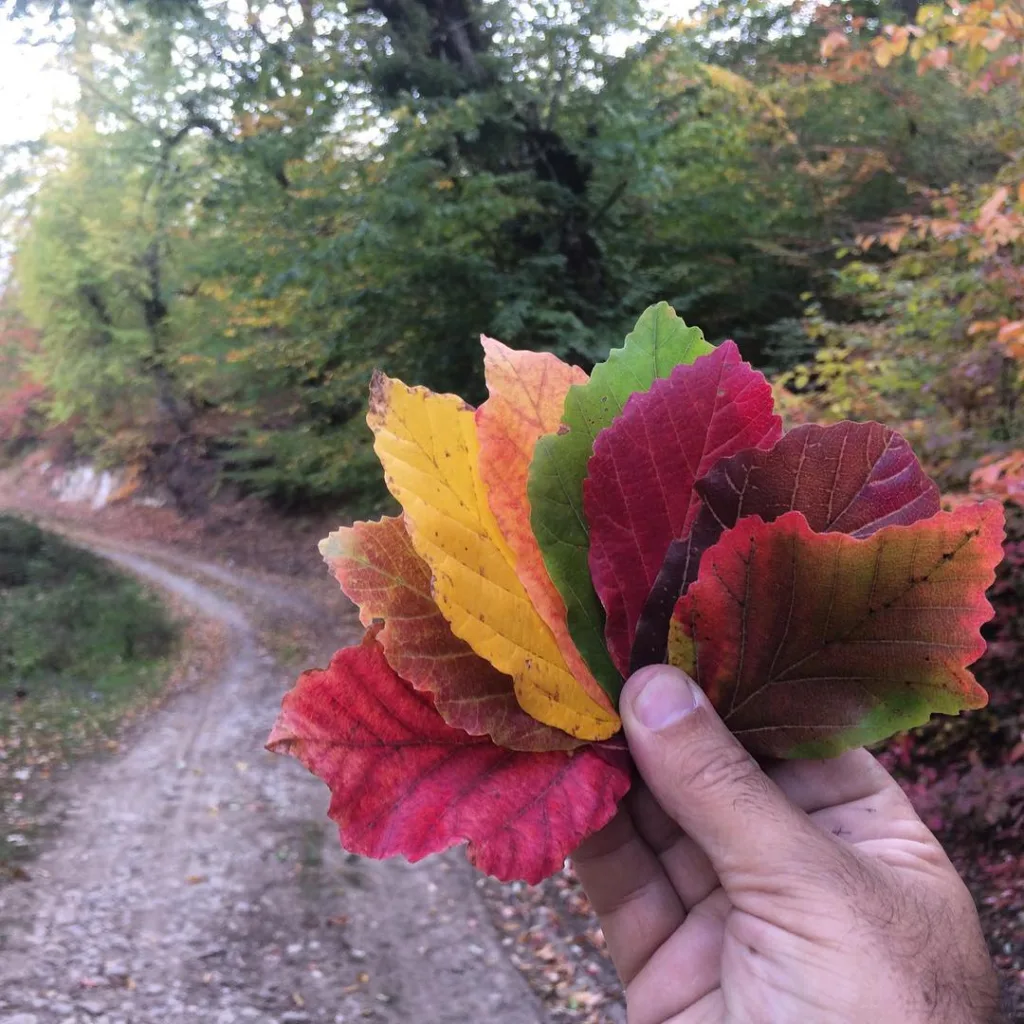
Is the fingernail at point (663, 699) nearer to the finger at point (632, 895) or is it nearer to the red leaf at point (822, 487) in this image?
the red leaf at point (822, 487)

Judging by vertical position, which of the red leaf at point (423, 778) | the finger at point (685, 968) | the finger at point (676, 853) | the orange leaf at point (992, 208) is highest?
the orange leaf at point (992, 208)

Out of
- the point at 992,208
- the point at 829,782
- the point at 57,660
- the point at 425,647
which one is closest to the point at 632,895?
the point at 829,782

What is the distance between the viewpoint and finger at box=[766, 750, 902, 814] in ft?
3.96

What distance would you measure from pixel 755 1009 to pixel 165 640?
10.1 metres

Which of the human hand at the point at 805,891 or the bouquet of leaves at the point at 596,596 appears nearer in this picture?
the bouquet of leaves at the point at 596,596

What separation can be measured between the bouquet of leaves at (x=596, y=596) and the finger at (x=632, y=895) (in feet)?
1.60

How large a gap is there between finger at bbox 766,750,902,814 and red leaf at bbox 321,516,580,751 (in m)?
0.50

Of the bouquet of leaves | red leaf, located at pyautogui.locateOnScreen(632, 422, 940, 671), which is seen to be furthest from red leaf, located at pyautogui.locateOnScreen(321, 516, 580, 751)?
red leaf, located at pyautogui.locateOnScreen(632, 422, 940, 671)

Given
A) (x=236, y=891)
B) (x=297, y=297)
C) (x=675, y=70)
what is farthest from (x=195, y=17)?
(x=236, y=891)

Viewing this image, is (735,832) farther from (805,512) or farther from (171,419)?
(171,419)

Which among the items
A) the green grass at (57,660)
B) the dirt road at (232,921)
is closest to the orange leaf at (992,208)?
the dirt road at (232,921)

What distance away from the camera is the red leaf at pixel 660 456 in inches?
32.5

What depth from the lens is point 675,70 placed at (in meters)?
7.00

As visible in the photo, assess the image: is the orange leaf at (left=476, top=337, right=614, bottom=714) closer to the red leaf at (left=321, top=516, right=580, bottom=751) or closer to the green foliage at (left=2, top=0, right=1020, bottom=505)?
the red leaf at (left=321, top=516, right=580, bottom=751)
